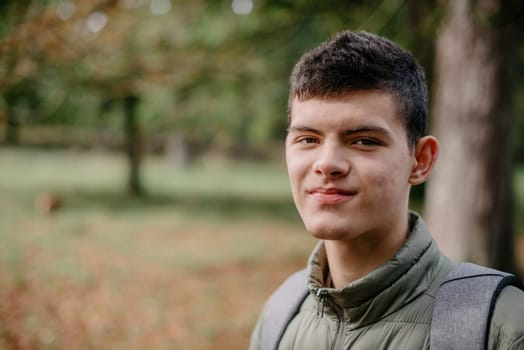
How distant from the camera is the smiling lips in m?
1.54

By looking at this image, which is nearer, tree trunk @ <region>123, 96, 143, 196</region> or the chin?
the chin

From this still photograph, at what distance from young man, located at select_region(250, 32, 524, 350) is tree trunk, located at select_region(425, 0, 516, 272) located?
3.26m

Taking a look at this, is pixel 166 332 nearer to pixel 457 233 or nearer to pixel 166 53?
pixel 457 233

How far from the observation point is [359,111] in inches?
61.0

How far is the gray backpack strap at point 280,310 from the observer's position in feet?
5.83

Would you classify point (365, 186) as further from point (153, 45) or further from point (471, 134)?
point (153, 45)

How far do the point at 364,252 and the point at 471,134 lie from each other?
3531mm

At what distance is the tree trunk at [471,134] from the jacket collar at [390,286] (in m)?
3.39

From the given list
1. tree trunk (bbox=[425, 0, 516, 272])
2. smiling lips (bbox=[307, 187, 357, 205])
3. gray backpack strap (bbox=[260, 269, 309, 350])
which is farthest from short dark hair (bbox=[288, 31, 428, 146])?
tree trunk (bbox=[425, 0, 516, 272])

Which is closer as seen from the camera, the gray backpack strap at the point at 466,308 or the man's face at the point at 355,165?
the gray backpack strap at the point at 466,308

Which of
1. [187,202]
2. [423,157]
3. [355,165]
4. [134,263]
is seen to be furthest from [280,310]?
[187,202]

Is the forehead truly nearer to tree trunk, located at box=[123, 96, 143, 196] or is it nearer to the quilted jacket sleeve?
the quilted jacket sleeve

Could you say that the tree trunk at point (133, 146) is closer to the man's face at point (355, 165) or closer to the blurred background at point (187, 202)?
the blurred background at point (187, 202)

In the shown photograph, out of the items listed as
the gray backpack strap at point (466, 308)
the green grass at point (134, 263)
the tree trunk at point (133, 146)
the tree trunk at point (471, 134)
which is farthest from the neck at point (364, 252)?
the tree trunk at point (133, 146)
